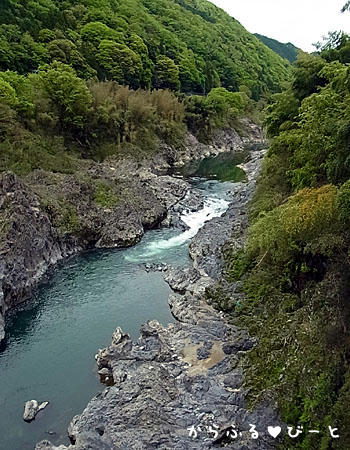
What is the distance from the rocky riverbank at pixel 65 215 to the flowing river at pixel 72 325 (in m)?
0.80

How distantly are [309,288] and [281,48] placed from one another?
163577 millimetres

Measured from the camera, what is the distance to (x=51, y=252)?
21.8 m

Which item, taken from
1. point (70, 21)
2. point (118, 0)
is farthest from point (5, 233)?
point (118, 0)

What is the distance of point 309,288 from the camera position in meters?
13.1

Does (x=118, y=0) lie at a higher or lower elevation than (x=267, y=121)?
higher

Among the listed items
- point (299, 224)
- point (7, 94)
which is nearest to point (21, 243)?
point (299, 224)

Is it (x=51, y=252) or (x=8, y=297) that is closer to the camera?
(x=8, y=297)

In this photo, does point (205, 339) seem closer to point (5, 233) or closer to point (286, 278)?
point (286, 278)

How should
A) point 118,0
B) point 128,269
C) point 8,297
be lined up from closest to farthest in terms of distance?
point 8,297 < point 128,269 < point 118,0

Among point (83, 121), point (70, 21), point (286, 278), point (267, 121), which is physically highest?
point (70, 21)

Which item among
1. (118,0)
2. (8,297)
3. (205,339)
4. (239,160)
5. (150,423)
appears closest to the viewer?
(150,423)

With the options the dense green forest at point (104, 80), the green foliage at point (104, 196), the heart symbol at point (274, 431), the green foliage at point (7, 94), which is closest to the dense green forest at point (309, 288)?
the heart symbol at point (274, 431)

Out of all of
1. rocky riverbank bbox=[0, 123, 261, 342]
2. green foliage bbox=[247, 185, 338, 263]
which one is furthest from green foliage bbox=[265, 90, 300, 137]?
green foliage bbox=[247, 185, 338, 263]

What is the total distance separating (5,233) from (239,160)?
112ft
